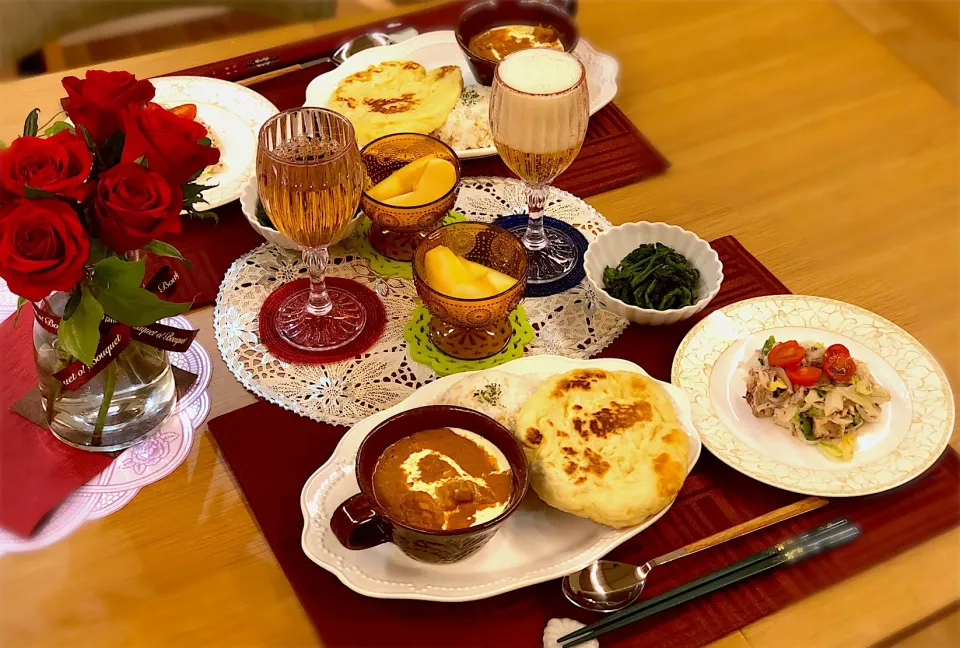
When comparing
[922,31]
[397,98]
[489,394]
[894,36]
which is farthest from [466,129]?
[922,31]

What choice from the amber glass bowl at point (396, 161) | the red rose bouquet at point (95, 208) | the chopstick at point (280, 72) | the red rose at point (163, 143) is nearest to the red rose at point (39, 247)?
the red rose bouquet at point (95, 208)

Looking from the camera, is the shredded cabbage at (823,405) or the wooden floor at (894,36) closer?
the shredded cabbage at (823,405)

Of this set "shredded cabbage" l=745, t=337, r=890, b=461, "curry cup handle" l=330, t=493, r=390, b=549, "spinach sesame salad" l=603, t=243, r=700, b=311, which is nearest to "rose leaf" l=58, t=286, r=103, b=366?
"curry cup handle" l=330, t=493, r=390, b=549

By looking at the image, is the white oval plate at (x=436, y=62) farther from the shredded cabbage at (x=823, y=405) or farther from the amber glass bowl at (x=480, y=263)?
the shredded cabbage at (x=823, y=405)

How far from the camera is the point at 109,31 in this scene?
2604 millimetres

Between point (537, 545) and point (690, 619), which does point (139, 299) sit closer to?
point (537, 545)

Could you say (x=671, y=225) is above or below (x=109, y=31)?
above

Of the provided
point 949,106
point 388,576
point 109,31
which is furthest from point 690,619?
point 109,31

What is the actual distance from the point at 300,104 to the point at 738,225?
811mm

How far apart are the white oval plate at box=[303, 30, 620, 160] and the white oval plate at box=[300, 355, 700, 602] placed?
2.56 feet

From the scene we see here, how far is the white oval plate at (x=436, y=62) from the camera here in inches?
68.2

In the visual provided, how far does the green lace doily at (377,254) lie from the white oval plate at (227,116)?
0.20 m

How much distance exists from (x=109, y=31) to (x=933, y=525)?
2370mm

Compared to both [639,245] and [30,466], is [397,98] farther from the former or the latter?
[30,466]
